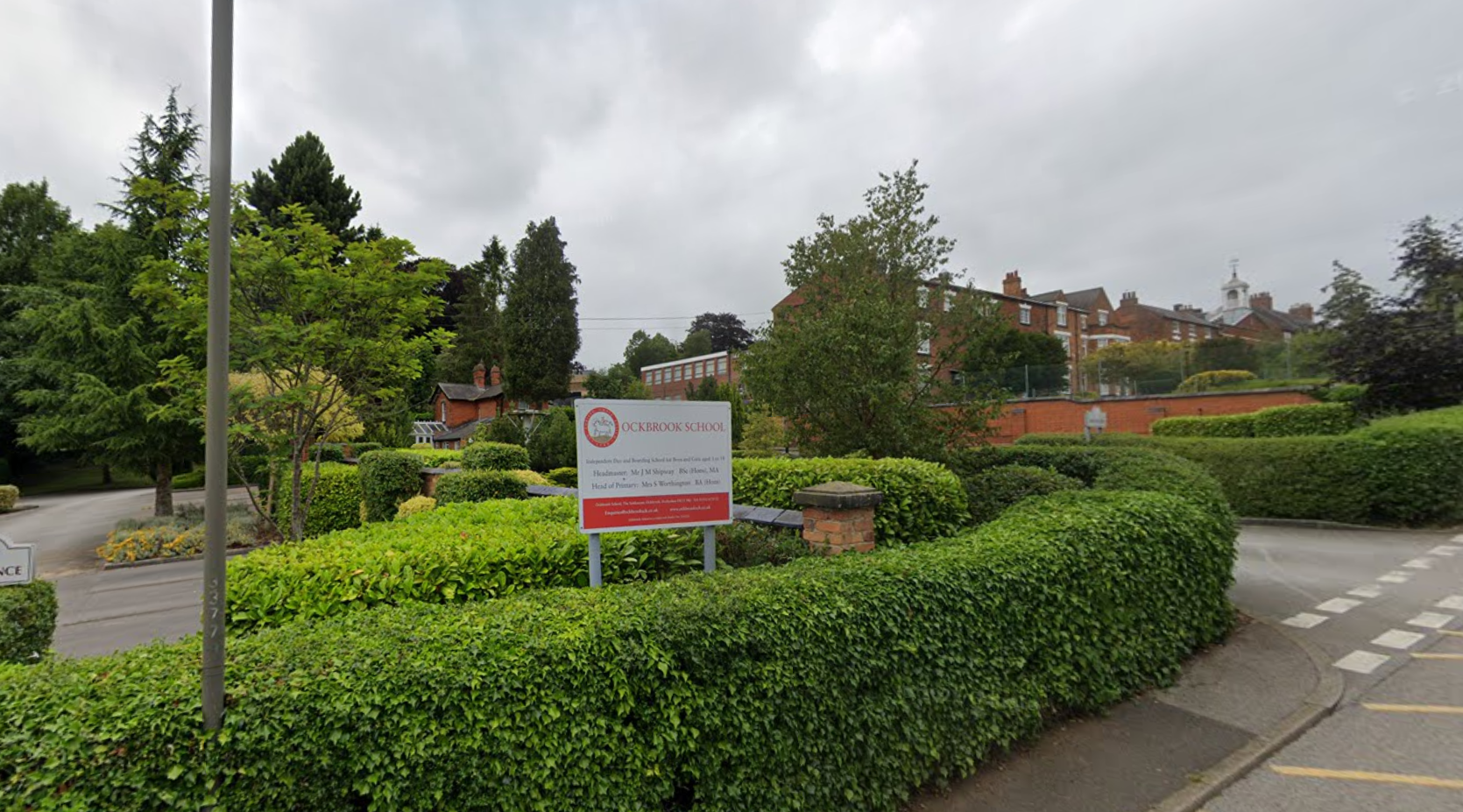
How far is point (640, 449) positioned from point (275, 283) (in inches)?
245

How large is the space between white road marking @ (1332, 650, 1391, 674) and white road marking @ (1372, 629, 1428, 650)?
0.35 meters

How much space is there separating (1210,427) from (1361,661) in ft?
55.0

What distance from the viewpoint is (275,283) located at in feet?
25.0

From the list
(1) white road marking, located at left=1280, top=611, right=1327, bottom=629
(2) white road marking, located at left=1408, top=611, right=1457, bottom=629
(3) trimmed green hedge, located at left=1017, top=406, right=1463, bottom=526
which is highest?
(3) trimmed green hedge, located at left=1017, top=406, right=1463, bottom=526

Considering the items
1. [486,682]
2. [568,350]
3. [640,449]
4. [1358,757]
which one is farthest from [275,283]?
[568,350]

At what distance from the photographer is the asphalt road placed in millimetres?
3553

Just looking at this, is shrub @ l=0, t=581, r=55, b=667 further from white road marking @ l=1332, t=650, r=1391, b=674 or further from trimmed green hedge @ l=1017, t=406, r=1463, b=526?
trimmed green hedge @ l=1017, t=406, r=1463, b=526

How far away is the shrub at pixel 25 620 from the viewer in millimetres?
3730

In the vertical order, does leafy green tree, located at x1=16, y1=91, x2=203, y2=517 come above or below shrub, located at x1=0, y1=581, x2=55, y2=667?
above

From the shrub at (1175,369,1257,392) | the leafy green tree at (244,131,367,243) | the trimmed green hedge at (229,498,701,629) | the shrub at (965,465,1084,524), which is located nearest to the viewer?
the trimmed green hedge at (229,498,701,629)

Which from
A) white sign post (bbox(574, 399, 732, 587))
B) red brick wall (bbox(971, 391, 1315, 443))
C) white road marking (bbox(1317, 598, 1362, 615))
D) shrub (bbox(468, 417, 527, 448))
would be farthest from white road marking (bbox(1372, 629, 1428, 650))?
shrub (bbox(468, 417, 527, 448))

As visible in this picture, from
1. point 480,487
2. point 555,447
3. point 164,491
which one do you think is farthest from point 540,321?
point 480,487

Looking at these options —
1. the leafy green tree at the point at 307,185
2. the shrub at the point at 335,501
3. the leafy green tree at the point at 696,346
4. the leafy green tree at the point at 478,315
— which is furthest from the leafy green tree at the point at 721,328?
the shrub at the point at 335,501

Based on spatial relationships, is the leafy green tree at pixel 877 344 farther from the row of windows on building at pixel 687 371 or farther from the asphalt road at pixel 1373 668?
the row of windows on building at pixel 687 371
